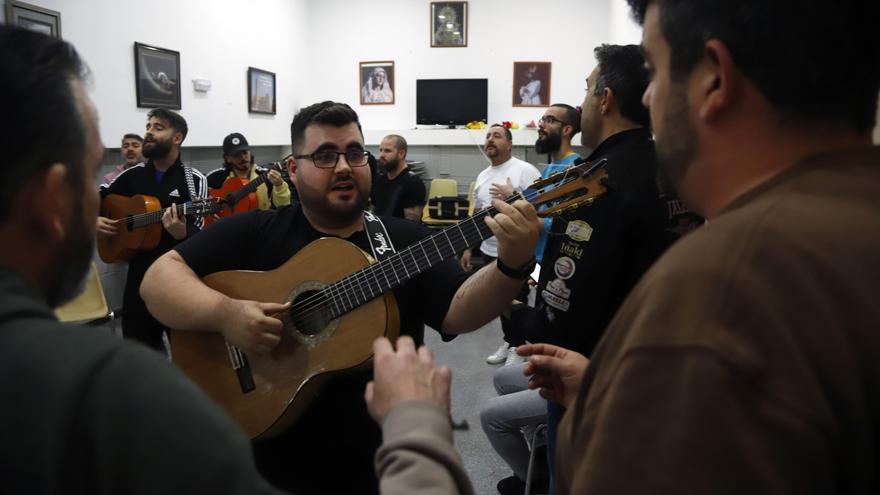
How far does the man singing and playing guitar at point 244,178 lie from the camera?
17.9ft

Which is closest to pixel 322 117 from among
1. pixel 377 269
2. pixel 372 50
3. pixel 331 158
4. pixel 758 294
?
pixel 331 158

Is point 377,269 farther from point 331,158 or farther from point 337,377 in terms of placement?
point 331,158

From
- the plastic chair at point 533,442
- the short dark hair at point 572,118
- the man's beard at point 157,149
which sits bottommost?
the plastic chair at point 533,442

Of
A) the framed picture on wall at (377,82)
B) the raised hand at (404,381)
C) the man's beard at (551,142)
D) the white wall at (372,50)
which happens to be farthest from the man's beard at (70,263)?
the framed picture on wall at (377,82)

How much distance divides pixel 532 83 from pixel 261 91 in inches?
174

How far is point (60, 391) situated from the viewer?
1.92ft

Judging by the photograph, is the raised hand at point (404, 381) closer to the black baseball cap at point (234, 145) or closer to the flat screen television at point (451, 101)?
the black baseball cap at point (234, 145)

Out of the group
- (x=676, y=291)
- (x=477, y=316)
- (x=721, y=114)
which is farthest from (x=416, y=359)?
(x=477, y=316)

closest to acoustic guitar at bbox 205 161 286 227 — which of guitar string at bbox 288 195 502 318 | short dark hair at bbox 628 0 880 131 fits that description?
guitar string at bbox 288 195 502 318

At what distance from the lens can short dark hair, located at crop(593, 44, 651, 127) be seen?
2217 mm

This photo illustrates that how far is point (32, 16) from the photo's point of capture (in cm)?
469

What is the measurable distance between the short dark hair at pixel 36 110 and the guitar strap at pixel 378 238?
46.0 inches

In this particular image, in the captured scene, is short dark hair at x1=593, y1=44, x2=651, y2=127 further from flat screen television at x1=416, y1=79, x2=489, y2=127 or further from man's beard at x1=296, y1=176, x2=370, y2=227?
flat screen television at x1=416, y1=79, x2=489, y2=127

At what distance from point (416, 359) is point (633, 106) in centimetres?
163
